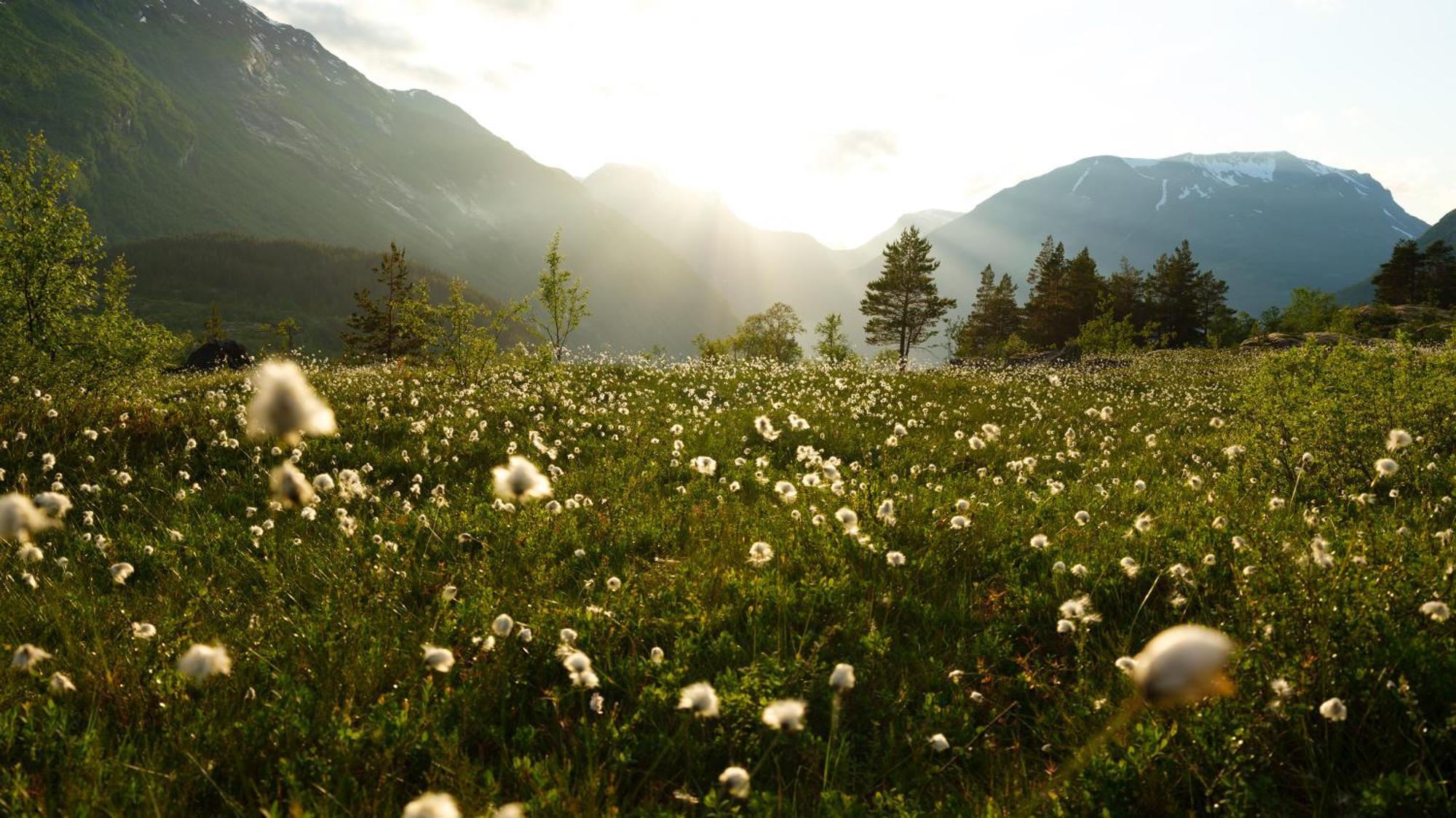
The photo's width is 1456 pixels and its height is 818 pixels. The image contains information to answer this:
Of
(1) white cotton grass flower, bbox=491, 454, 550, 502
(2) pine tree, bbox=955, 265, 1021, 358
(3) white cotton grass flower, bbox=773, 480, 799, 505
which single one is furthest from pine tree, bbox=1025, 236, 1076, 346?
(1) white cotton grass flower, bbox=491, 454, 550, 502

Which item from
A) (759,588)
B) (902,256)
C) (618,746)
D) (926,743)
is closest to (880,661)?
(926,743)

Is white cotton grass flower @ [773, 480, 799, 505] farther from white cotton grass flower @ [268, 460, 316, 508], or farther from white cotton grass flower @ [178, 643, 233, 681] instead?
white cotton grass flower @ [178, 643, 233, 681]

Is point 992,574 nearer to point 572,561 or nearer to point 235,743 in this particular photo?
point 572,561

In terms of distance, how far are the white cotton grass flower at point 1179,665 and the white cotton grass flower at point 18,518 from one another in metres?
4.08

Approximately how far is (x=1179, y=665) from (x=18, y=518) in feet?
14.2

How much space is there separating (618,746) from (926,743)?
4.79 feet

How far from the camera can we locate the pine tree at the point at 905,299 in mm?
54906

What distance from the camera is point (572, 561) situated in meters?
4.75

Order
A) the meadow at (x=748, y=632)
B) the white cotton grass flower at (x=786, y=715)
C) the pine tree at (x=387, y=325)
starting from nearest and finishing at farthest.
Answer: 1. the white cotton grass flower at (x=786, y=715)
2. the meadow at (x=748, y=632)
3. the pine tree at (x=387, y=325)

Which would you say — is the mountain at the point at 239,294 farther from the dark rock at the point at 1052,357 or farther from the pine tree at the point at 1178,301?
the dark rock at the point at 1052,357

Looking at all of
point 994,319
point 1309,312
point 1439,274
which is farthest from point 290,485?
point 1439,274

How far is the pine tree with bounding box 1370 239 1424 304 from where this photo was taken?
222ft

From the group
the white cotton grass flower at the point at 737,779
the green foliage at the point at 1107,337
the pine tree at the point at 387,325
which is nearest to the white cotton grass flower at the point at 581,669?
the white cotton grass flower at the point at 737,779

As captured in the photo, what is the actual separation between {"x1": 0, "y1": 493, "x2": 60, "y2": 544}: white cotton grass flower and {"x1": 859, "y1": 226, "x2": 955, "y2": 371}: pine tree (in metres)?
54.1
